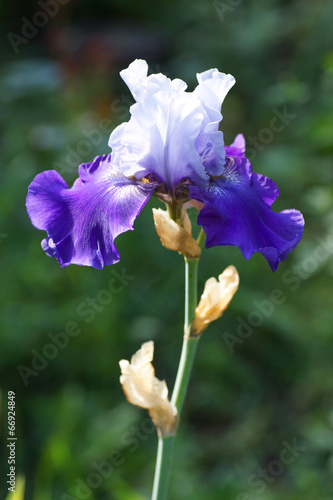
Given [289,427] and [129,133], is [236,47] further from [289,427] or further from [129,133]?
[129,133]

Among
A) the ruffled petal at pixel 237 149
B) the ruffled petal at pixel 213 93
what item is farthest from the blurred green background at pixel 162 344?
the ruffled petal at pixel 213 93

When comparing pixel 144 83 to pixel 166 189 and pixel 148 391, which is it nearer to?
pixel 166 189

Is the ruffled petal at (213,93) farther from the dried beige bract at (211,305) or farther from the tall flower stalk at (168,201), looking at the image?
the dried beige bract at (211,305)

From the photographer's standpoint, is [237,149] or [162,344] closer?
[237,149]

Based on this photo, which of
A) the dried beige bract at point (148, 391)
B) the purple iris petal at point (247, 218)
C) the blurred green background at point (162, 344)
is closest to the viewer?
the purple iris petal at point (247, 218)

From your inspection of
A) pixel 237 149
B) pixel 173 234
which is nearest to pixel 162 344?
pixel 237 149

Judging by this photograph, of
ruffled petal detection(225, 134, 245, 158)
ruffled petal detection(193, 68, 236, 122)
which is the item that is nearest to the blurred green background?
ruffled petal detection(225, 134, 245, 158)
